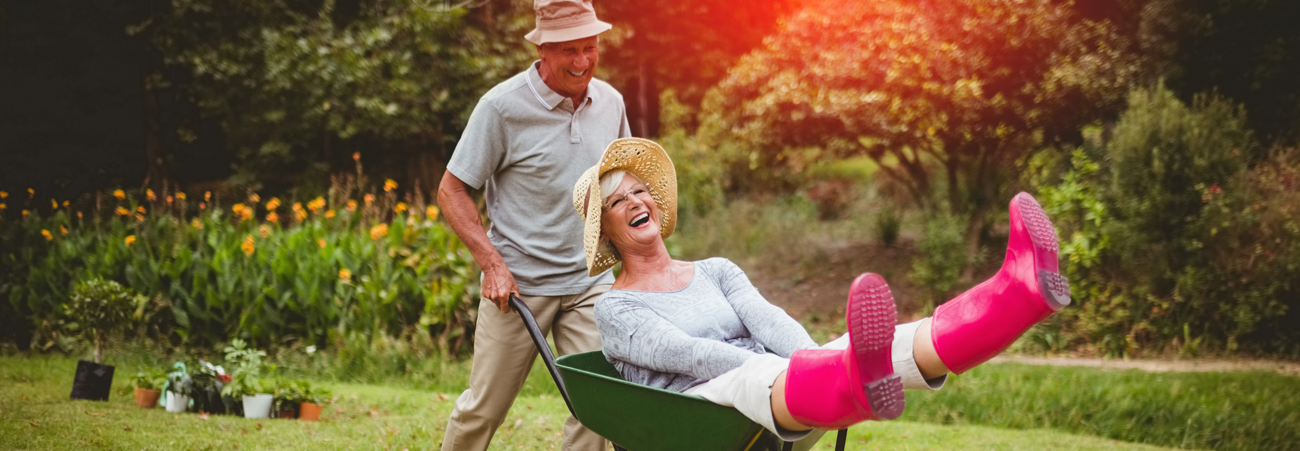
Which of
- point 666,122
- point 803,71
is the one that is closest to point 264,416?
point 803,71

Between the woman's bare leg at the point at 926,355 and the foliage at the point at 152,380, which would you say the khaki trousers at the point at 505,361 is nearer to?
the woman's bare leg at the point at 926,355

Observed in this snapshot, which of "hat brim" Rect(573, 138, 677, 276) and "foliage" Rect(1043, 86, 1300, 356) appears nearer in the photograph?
"hat brim" Rect(573, 138, 677, 276)

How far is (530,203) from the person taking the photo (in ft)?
9.46

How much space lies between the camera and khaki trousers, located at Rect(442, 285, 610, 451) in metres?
2.90

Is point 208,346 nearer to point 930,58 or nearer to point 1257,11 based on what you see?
point 930,58

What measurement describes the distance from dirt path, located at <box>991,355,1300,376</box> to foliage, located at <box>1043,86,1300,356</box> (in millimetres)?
195

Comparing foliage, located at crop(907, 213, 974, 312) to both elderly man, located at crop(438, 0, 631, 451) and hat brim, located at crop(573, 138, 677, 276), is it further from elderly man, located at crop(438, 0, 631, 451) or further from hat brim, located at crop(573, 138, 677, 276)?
hat brim, located at crop(573, 138, 677, 276)

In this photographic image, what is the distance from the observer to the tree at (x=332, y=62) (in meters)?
9.85

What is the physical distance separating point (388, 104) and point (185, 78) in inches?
122

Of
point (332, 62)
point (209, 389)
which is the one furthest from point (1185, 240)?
point (332, 62)

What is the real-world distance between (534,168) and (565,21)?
0.45 meters

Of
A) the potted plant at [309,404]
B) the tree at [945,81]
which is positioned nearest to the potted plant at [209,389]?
the potted plant at [309,404]

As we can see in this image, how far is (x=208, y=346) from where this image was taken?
20.6 ft

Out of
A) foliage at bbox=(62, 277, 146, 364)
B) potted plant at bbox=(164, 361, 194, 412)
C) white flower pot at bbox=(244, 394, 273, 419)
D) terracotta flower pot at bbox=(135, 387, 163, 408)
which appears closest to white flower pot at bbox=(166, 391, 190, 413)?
potted plant at bbox=(164, 361, 194, 412)
